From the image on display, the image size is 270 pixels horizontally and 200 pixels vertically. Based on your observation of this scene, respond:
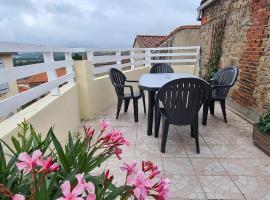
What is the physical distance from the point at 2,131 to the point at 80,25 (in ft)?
25.8

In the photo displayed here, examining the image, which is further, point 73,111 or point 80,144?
point 73,111

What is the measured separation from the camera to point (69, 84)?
3.78 metres

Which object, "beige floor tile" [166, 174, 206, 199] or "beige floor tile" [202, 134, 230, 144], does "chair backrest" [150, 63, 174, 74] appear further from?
"beige floor tile" [166, 174, 206, 199]

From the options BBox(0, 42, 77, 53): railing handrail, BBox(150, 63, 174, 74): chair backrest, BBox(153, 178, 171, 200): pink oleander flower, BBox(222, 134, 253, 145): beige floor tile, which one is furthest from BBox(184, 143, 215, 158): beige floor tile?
BBox(150, 63, 174, 74): chair backrest

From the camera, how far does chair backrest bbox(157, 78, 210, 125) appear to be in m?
2.59

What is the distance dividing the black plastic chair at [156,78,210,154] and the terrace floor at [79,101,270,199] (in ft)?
0.71

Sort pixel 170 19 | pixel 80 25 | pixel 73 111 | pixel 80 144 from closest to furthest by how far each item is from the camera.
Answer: pixel 80 144
pixel 73 111
pixel 80 25
pixel 170 19

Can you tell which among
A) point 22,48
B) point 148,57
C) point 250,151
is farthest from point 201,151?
point 148,57

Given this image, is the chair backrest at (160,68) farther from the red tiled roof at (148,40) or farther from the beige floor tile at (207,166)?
the red tiled roof at (148,40)

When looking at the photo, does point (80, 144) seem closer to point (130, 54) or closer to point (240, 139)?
point (240, 139)

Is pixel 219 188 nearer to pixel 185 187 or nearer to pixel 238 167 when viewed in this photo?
pixel 185 187

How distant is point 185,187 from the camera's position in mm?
2119

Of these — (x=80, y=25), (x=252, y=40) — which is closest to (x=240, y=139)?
(x=252, y=40)

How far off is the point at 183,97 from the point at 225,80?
1.62 meters
